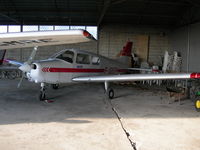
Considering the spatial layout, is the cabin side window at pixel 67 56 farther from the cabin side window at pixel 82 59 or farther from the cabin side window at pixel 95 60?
the cabin side window at pixel 95 60

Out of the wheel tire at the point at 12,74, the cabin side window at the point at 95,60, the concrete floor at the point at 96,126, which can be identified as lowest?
the concrete floor at the point at 96,126

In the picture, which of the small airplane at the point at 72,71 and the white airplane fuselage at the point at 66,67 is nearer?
the small airplane at the point at 72,71

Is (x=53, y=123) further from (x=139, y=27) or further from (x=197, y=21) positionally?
(x=139, y=27)

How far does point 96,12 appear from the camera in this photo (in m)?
13.2

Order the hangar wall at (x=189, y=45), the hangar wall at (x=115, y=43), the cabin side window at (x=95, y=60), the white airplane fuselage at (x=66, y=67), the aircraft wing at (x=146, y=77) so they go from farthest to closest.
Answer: the hangar wall at (x=115, y=43)
the hangar wall at (x=189, y=45)
the cabin side window at (x=95, y=60)
the white airplane fuselage at (x=66, y=67)
the aircraft wing at (x=146, y=77)

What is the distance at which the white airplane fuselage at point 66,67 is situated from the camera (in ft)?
19.3

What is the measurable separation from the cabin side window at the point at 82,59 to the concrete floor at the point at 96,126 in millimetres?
1889

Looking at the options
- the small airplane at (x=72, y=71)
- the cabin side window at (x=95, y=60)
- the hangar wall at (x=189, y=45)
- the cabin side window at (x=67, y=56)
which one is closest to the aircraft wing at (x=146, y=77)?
the small airplane at (x=72, y=71)

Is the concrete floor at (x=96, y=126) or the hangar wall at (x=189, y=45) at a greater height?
the hangar wall at (x=189, y=45)

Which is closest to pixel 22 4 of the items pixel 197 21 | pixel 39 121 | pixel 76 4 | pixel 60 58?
pixel 76 4

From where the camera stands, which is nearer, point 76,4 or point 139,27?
point 76,4

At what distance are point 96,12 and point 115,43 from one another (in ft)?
10.5

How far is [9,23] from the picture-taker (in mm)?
15211

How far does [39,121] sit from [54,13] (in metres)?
11.1
